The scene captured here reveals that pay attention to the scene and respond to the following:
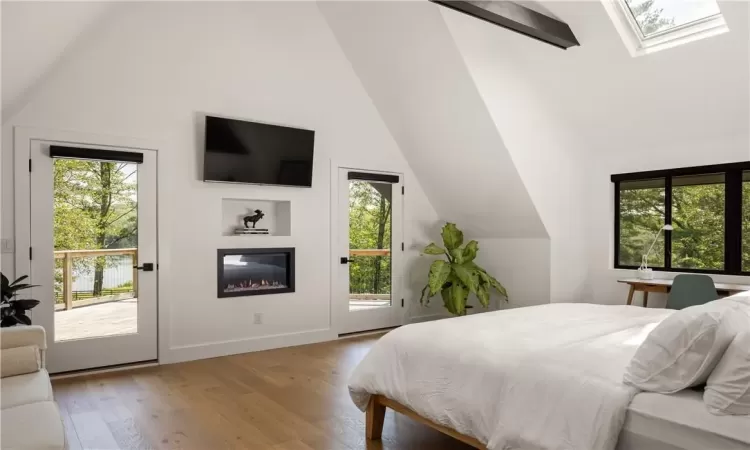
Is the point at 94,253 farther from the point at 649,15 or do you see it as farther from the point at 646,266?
the point at 646,266

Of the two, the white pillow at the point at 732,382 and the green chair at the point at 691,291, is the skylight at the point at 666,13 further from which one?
the white pillow at the point at 732,382

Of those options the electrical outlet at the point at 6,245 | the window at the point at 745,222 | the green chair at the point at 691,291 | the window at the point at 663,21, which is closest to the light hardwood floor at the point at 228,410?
the electrical outlet at the point at 6,245

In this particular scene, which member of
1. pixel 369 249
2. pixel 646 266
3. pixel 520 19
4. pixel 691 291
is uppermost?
pixel 520 19

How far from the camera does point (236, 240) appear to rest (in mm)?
5070

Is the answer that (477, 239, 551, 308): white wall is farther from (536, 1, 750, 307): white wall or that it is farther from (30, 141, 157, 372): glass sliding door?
(30, 141, 157, 372): glass sliding door

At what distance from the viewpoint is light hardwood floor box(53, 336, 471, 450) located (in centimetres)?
284

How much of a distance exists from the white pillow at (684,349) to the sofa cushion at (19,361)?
2.78m

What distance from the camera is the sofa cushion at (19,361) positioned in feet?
8.36

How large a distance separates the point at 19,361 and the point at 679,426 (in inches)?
115

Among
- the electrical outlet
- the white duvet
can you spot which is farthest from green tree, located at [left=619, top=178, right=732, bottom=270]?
the electrical outlet

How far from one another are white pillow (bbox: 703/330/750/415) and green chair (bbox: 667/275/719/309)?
9.68 ft

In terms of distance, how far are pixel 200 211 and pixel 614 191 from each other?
4.57 metres

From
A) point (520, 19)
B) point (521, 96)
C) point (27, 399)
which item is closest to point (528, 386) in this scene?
point (27, 399)

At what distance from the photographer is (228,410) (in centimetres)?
336
